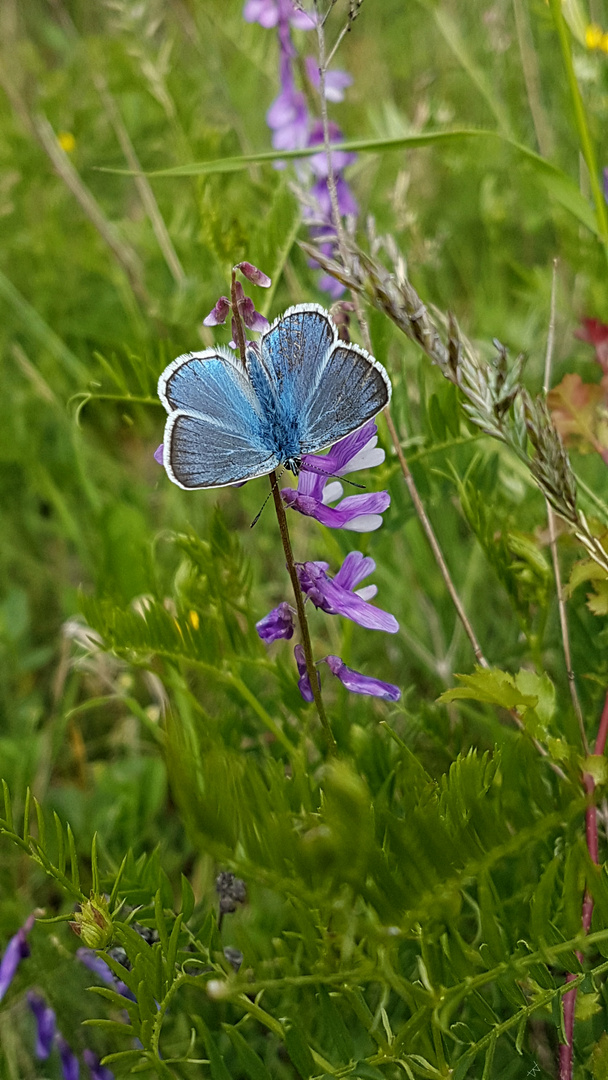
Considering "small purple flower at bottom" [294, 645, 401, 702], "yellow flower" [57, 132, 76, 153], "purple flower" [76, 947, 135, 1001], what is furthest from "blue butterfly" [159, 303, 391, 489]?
"yellow flower" [57, 132, 76, 153]

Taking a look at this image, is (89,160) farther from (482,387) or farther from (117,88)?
(482,387)

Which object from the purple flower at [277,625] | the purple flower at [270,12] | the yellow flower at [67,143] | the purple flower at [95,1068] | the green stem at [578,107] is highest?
the yellow flower at [67,143]

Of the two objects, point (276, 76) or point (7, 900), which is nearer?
point (7, 900)

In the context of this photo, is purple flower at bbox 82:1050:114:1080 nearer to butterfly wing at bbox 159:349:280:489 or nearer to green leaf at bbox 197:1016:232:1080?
green leaf at bbox 197:1016:232:1080

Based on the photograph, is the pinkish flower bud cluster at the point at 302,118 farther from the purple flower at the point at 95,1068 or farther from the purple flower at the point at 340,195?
the purple flower at the point at 95,1068

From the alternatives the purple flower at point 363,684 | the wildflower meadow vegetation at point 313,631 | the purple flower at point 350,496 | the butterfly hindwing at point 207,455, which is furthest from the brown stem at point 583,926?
the butterfly hindwing at point 207,455

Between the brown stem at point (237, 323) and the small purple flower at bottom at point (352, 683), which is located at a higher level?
the brown stem at point (237, 323)

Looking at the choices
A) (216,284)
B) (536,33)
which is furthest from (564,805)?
(536,33)
